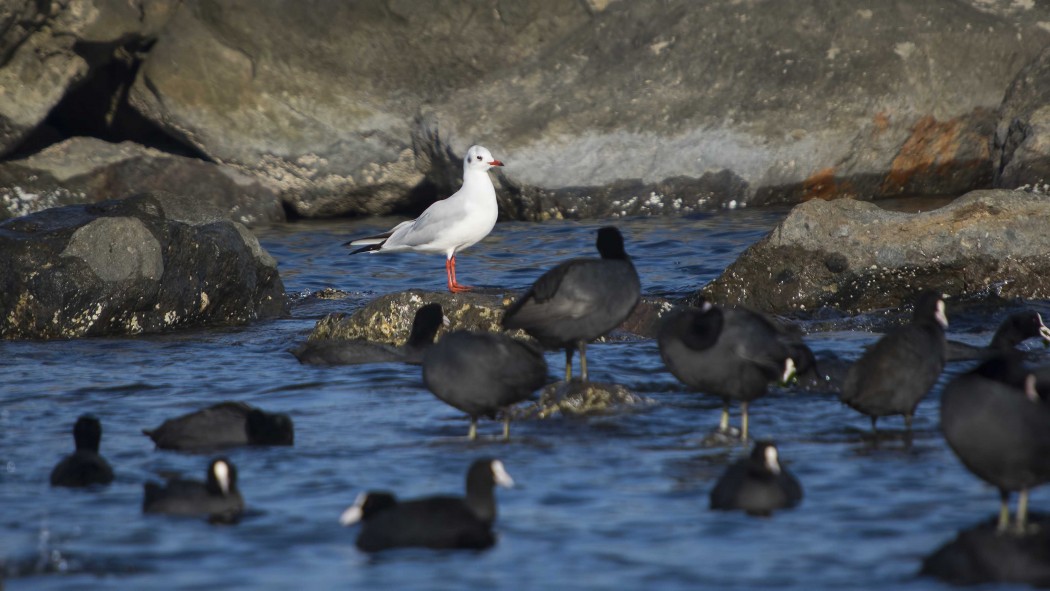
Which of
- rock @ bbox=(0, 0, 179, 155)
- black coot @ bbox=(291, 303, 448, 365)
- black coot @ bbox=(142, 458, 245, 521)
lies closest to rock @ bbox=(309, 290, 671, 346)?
black coot @ bbox=(291, 303, 448, 365)

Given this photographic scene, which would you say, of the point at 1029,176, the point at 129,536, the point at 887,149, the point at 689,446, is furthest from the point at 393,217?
the point at 129,536

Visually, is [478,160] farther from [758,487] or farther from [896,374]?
[758,487]

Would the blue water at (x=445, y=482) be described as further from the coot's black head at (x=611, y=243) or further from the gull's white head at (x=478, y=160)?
the gull's white head at (x=478, y=160)

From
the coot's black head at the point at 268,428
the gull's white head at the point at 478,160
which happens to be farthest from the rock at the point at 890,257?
the coot's black head at the point at 268,428

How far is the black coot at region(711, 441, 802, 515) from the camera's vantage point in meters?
6.18

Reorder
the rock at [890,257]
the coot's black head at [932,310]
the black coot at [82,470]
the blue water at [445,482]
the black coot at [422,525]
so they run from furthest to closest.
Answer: the rock at [890,257] < the coot's black head at [932,310] < the black coot at [82,470] < the black coot at [422,525] < the blue water at [445,482]

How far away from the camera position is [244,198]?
19078 millimetres

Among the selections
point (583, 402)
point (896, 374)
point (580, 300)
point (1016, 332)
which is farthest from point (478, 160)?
point (896, 374)

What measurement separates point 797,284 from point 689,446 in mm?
4720

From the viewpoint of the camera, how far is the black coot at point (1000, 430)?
5.56m

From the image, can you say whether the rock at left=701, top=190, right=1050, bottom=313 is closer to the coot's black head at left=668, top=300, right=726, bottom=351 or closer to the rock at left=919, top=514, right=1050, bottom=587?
the coot's black head at left=668, top=300, right=726, bottom=351

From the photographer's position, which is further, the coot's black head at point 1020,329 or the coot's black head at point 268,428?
the coot's black head at point 1020,329

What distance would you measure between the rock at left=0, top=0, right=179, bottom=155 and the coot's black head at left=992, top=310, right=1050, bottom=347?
12.6m

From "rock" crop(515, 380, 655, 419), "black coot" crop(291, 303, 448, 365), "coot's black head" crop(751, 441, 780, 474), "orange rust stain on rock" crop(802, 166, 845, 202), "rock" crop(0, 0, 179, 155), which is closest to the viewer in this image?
"coot's black head" crop(751, 441, 780, 474)
